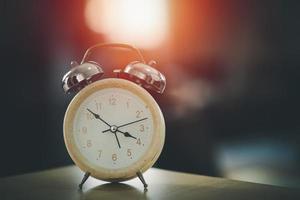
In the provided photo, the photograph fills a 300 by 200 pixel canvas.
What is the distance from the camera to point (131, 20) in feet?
4.83

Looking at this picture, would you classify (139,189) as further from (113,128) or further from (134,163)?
(113,128)

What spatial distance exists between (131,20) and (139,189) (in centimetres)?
67

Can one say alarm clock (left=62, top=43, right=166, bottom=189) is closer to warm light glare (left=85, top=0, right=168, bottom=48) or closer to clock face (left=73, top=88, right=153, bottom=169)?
clock face (left=73, top=88, right=153, bottom=169)

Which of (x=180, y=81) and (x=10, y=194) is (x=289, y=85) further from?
(x=10, y=194)

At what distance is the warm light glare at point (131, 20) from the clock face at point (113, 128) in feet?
1.33

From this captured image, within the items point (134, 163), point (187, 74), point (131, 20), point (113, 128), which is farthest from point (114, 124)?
point (131, 20)

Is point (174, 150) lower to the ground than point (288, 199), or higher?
lower

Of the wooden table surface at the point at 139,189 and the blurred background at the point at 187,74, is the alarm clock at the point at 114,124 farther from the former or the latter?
the blurred background at the point at 187,74

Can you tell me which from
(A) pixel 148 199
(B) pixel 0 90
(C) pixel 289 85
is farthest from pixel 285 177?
(B) pixel 0 90

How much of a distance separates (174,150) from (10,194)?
0.62m

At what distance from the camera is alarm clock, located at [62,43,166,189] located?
1.07 meters

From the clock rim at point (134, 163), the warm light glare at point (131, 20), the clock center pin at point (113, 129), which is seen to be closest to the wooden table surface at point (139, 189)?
the clock rim at point (134, 163)

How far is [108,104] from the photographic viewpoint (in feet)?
3.66

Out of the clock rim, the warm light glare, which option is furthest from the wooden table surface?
the warm light glare
